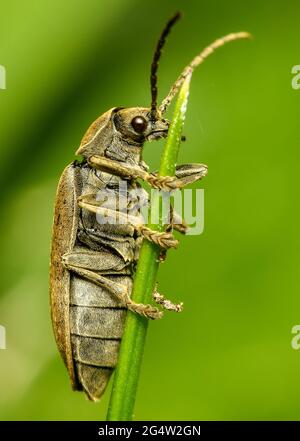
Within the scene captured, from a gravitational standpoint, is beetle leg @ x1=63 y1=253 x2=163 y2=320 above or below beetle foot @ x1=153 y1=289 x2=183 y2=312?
above

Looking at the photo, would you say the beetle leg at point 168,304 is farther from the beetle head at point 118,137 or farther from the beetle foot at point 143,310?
the beetle head at point 118,137

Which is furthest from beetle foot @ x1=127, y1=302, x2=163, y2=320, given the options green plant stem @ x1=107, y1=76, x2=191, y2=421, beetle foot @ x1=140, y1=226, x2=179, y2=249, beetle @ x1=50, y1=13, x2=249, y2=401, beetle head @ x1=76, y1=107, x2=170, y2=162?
beetle head @ x1=76, y1=107, x2=170, y2=162

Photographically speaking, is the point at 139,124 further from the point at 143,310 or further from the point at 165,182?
the point at 143,310

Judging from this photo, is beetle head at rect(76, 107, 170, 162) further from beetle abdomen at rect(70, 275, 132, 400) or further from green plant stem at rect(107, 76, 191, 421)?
green plant stem at rect(107, 76, 191, 421)

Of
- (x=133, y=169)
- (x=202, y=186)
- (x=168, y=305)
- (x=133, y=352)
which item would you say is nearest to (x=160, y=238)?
(x=133, y=352)

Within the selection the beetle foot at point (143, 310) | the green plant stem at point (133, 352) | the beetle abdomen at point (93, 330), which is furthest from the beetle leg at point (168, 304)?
the green plant stem at point (133, 352)

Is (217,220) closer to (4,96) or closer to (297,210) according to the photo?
(297,210)

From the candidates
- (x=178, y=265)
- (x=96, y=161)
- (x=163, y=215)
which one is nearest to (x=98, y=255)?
(x=96, y=161)
